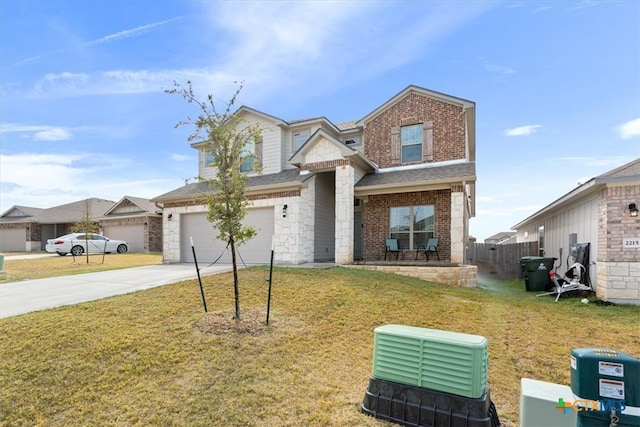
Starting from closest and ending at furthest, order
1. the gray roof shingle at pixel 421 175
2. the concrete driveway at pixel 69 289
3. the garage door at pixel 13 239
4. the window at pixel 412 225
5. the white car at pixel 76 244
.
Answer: the concrete driveway at pixel 69 289, the gray roof shingle at pixel 421 175, the window at pixel 412 225, the white car at pixel 76 244, the garage door at pixel 13 239

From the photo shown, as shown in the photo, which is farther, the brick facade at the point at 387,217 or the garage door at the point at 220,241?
the garage door at the point at 220,241

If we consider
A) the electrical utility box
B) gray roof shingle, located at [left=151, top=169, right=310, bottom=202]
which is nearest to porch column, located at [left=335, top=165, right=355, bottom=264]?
gray roof shingle, located at [left=151, top=169, right=310, bottom=202]

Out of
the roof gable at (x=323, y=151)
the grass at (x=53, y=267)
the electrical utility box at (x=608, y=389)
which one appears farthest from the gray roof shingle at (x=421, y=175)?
the grass at (x=53, y=267)

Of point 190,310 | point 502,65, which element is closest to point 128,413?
point 190,310

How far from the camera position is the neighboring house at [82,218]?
83.5 ft

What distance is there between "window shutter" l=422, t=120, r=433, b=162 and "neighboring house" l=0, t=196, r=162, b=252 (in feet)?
66.9

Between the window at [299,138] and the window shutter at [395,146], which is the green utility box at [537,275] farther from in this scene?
the window at [299,138]

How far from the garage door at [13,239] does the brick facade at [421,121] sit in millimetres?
34087

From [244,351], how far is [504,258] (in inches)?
583

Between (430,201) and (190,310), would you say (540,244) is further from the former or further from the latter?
(190,310)

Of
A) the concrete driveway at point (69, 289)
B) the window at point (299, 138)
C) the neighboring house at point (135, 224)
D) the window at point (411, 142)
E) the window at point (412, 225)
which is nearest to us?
the concrete driveway at point (69, 289)

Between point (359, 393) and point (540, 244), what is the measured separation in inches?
657

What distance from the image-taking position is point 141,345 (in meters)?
4.66

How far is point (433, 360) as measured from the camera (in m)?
3.05
